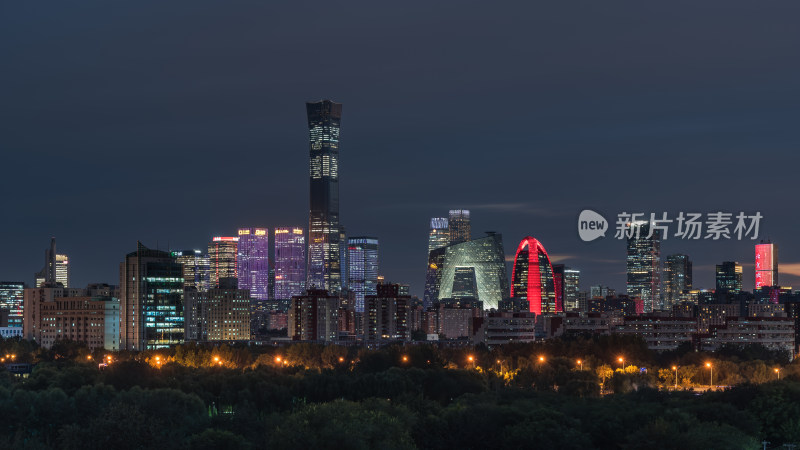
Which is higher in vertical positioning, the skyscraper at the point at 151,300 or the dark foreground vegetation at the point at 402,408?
the skyscraper at the point at 151,300

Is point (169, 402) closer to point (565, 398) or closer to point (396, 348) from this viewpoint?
point (565, 398)

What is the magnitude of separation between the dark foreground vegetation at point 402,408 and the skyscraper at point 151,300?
190ft

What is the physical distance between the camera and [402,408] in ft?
236

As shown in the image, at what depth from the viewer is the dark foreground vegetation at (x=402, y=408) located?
2464 inches

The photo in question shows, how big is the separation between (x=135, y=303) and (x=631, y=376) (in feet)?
293

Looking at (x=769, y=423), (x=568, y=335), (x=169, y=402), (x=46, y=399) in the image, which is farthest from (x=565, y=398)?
(x=568, y=335)

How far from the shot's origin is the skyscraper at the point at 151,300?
172 metres

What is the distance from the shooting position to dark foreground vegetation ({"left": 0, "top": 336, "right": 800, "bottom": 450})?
62594 millimetres

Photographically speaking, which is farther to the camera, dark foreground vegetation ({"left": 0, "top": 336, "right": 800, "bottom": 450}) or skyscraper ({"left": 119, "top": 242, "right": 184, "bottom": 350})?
skyscraper ({"left": 119, "top": 242, "right": 184, "bottom": 350})

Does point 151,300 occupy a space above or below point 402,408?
above

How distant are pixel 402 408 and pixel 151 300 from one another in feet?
351

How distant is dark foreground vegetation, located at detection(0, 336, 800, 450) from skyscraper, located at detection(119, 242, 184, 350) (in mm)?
57940

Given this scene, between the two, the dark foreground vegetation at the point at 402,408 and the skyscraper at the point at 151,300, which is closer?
the dark foreground vegetation at the point at 402,408

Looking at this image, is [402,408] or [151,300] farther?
[151,300]
